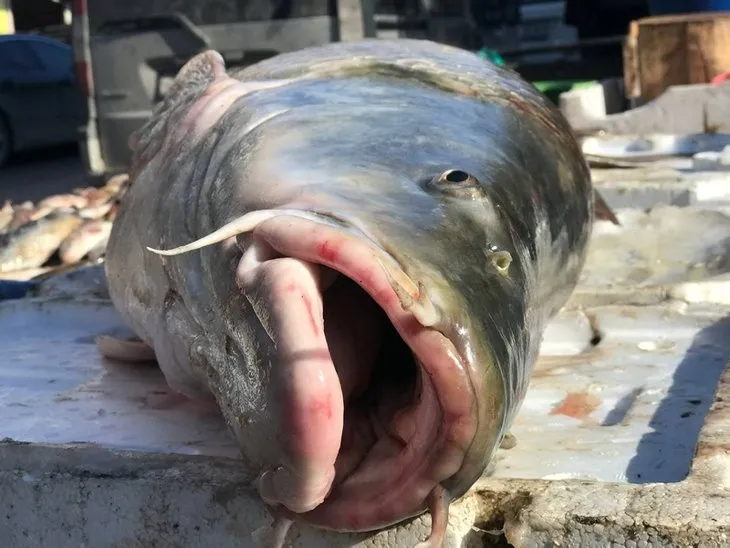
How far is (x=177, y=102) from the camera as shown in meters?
2.65

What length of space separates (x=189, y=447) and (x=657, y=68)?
19.1 ft

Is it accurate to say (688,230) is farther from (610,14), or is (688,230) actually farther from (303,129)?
(610,14)

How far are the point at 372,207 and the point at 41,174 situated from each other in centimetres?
1185

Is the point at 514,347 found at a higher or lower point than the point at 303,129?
lower

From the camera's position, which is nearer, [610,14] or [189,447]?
[189,447]

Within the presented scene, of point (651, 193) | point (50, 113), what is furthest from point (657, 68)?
point (50, 113)

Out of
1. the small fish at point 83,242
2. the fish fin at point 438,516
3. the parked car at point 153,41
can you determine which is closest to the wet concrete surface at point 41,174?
the parked car at point 153,41

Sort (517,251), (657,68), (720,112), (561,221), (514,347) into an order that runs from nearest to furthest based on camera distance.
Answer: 1. (514,347)
2. (517,251)
3. (561,221)
4. (720,112)
5. (657,68)

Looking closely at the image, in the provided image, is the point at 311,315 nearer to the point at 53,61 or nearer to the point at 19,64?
the point at 19,64

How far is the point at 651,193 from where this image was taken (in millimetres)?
4035

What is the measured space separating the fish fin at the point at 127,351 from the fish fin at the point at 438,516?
1259 mm

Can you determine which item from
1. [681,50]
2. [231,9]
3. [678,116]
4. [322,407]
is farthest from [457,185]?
[231,9]

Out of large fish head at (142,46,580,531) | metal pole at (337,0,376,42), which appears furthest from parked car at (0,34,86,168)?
large fish head at (142,46,580,531)

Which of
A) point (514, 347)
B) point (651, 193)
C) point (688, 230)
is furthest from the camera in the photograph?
point (651, 193)
